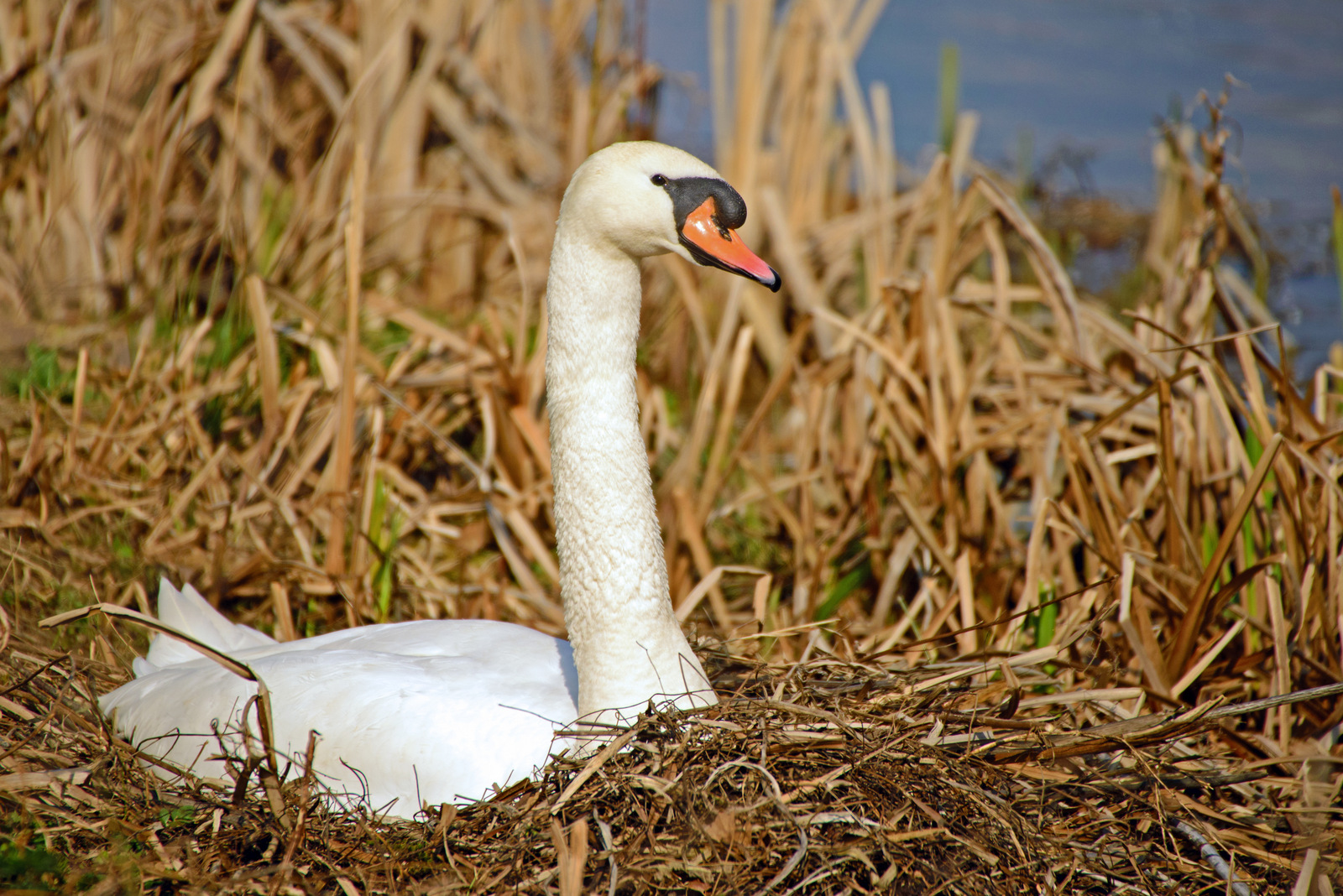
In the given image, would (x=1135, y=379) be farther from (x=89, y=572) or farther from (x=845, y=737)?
(x=89, y=572)

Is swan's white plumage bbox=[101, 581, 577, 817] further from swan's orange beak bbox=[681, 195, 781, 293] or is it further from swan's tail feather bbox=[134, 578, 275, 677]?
swan's orange beak bbox=[681, 195, 781, 293]

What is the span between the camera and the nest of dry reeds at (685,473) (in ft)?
6.70

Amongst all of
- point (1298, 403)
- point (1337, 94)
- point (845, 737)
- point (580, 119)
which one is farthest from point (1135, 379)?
point (1337, 94)

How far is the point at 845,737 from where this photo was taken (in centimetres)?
211

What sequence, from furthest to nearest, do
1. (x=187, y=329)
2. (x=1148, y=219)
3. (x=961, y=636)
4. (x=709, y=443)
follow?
(x=1148, y=219) → (x=709, y=443) → (x=187, y=329) → (x=961, y=636)

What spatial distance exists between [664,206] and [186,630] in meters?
1.76

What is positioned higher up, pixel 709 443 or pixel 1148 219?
pixel 1148 219

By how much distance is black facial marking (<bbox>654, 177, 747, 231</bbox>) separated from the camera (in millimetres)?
2107

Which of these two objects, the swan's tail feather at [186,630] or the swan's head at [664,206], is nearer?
the swan's head at [664,206]

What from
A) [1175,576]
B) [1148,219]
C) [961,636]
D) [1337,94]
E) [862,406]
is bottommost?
[961,636]

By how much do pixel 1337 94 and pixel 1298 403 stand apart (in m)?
6.29

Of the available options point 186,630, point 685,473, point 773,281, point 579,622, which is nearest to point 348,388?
point 186,630

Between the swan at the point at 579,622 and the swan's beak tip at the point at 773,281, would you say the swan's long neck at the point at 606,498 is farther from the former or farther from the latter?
the swan's beak tip at the point at 773,281

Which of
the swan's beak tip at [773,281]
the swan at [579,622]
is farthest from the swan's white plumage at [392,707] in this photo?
the swan's beak tip at [773,281]
